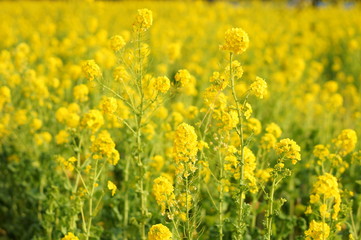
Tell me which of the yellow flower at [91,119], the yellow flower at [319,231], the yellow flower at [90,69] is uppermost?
the yellow flower at [90,69]

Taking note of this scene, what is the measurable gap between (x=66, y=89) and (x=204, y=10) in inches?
270

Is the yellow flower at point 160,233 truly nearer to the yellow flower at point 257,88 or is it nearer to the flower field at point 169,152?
the flower field at point 169,152

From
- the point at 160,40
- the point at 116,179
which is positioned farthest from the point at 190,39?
the point at 116,179

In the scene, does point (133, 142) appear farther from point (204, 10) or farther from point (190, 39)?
point (204, 10)

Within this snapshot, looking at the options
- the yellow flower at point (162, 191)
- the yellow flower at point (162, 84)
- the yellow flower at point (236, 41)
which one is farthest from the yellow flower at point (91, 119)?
the yellow flower at point (236, 41)

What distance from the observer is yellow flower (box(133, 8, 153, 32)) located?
2736mm

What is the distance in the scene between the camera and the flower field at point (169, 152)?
8.12ft

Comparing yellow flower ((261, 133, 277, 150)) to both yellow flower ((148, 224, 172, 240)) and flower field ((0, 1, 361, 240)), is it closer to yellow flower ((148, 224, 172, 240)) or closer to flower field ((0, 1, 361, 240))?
flower field ((0, 1, 361, 240))

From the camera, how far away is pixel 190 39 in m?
8.80

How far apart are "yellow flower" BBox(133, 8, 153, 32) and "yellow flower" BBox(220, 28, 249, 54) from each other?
0.57 m

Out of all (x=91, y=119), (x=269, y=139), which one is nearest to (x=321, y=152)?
(x=269, y=139)

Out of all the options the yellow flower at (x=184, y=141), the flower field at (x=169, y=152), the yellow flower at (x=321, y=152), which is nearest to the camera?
the yellow flower at (x=184, y=141)

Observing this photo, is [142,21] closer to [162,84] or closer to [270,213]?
[162,84]

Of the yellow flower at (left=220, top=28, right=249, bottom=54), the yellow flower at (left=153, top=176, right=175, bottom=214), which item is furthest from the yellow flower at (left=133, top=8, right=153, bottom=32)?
the yellow flower at (left=153, top=176, right=175, bottom=214)
